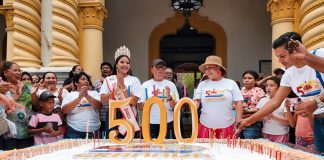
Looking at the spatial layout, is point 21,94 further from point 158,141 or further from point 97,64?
point 97,64

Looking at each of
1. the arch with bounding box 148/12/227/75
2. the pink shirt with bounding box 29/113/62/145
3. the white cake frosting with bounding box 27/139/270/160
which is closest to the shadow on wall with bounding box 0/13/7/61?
the arch with bounding box 148/12/227/75

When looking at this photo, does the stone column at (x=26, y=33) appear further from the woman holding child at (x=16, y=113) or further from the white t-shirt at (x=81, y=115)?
the woman holding child at (x=16, y=113)

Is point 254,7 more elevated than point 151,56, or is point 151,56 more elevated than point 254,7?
point 254,7

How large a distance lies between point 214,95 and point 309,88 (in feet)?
5.34

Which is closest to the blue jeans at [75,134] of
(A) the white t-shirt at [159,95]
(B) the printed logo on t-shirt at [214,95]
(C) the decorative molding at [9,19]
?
(A) the white t-shirt at [159,95]

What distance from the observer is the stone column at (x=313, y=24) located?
8094 mm

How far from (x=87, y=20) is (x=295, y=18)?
16.1 feet

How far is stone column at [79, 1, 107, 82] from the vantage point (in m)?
10.1

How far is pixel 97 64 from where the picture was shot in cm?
1022

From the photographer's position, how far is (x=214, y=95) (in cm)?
529

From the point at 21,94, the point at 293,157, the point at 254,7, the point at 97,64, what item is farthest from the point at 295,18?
the point at 293,157

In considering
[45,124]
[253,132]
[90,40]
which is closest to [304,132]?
[253,132]

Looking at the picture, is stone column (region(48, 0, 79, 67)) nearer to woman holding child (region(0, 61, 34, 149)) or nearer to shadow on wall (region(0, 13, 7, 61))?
woman holding child (region(0, 61, 34, 149))

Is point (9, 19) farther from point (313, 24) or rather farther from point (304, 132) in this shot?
point (304, 132)
